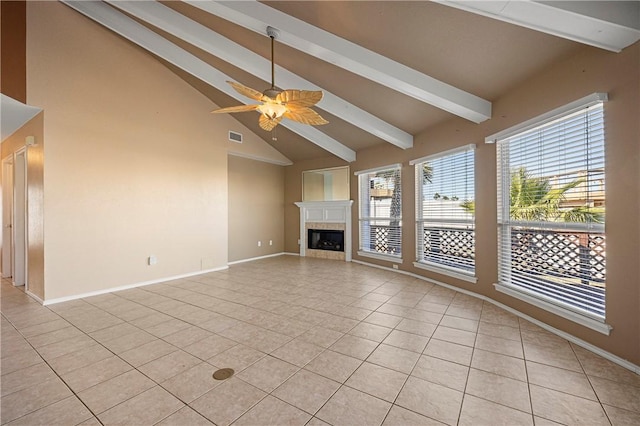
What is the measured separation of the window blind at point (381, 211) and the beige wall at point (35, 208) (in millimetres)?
5430

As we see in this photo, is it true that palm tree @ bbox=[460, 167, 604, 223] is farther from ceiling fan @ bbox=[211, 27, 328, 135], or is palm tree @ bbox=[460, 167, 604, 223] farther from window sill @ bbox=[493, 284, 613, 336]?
ceiling fan @ bbox=[211, 27, 328, 135]

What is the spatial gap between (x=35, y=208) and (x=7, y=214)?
192 cm

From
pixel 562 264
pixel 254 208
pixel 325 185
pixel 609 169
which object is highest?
pixel 325 185

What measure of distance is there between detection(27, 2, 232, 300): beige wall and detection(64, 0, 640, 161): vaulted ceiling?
485 millimetres

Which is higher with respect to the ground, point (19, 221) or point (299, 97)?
point (299, 97)

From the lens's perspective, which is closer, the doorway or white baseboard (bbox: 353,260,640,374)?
white baseboard (bbox: 353,260,640,374)

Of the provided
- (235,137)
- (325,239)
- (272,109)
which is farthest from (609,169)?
(235,137)

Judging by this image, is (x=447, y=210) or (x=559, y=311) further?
(x=447, y=210)

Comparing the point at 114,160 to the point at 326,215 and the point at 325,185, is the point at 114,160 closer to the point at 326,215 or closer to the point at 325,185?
the point at 326,215

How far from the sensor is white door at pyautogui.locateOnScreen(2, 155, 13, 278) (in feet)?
15.5

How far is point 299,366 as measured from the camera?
216 centimetres

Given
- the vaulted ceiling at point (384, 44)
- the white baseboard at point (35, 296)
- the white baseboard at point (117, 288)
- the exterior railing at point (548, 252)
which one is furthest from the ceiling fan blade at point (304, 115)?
the white baseboard at point (35, 296)

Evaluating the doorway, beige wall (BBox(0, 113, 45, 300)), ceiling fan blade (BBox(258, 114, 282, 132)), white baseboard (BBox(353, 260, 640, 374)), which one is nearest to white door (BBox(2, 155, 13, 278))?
the doorway

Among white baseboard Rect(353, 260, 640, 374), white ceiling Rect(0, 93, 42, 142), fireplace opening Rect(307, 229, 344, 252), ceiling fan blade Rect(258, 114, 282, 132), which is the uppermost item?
white ceiling Rect(0, 93, 42, 142)
